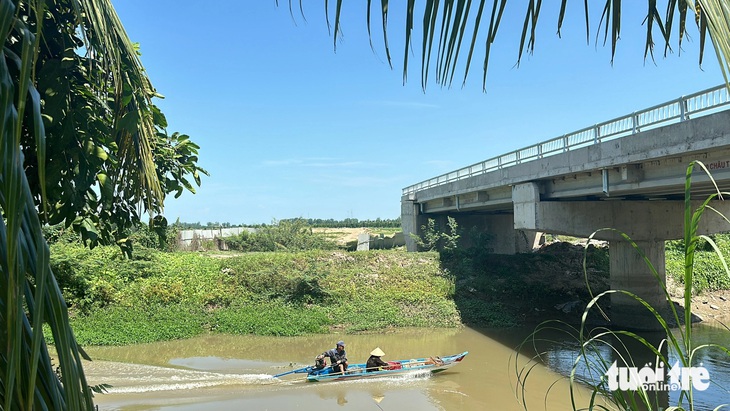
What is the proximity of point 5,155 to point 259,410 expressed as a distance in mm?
10251

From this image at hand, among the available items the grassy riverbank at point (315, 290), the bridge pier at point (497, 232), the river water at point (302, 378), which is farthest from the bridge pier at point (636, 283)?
the bridge pier at point (497, 232)

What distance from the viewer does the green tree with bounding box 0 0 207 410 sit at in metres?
0.74

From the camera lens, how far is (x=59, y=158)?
7.68 ft

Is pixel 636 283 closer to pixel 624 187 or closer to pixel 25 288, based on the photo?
pixel 624 187

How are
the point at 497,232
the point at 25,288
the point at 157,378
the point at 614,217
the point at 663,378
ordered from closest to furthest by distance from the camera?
the point at 25,288 → the point at 663,378 → the point at 157,378 → the point at 614,217 → the point at 497,232

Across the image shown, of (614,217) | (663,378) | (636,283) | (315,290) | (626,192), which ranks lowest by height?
(315,290)

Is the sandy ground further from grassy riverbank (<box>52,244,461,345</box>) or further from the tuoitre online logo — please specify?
the tuoitre online logo

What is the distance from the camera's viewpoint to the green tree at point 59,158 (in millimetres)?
738

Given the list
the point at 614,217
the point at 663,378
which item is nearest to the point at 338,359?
the point at 663,378

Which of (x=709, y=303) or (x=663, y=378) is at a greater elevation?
(x=663, y=378)

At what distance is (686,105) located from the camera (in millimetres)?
10102

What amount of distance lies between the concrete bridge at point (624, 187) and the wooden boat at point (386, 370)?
525 centimetres

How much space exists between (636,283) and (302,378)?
39.2 ft

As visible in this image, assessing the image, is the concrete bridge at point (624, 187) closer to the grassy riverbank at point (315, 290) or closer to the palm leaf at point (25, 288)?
the grassy riverbank at point (315, 290)
